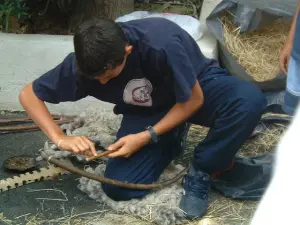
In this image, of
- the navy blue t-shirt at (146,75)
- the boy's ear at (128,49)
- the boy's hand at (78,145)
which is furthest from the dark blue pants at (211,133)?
the boy's ear at (128,49)

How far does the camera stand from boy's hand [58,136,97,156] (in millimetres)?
2422

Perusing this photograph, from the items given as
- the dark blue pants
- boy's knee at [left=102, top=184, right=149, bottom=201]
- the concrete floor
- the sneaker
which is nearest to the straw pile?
the dark blue pants

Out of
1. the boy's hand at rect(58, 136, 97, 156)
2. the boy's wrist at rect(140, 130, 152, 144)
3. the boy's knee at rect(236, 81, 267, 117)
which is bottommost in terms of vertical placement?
the boy's hand at rect(58, 136, 97, 156)

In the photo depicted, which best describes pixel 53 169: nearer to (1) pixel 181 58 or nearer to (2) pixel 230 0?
(1) pixel 181 58

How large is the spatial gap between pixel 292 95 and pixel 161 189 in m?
0.93

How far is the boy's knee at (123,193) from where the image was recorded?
255cm

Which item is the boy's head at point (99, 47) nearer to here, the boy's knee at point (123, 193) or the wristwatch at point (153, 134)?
the wristwatch at point (153, 134)

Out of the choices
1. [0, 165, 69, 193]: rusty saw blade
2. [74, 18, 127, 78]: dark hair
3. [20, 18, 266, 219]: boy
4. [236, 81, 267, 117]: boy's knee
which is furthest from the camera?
[0, 165, 69, 193]: rusty saw blade

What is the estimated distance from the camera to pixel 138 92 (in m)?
2.56

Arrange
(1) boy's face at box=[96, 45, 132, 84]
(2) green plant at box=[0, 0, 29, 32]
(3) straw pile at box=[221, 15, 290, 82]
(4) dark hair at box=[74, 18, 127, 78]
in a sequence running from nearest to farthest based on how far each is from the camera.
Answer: (4) dark hair at box=[74, 18, 127, 78] < (1) boy's face at box=[96, 45, 132, 84] < (3) straw pile at box=[221, 15, 290, 82] < (2) green plant at box=[0, 0, 29, 32]

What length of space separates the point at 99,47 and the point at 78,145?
1.75 feet

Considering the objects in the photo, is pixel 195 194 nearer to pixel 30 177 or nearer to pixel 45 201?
pixel 45 201

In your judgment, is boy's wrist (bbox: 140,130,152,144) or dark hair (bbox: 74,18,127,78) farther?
boy's wrist (bbox: 140,130,152,144)

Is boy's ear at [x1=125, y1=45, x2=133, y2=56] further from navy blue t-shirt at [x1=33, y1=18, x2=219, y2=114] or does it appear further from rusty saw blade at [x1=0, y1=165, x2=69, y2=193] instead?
rusty saw blade at [x1=0, y1=165, x2=69, y2=193]
